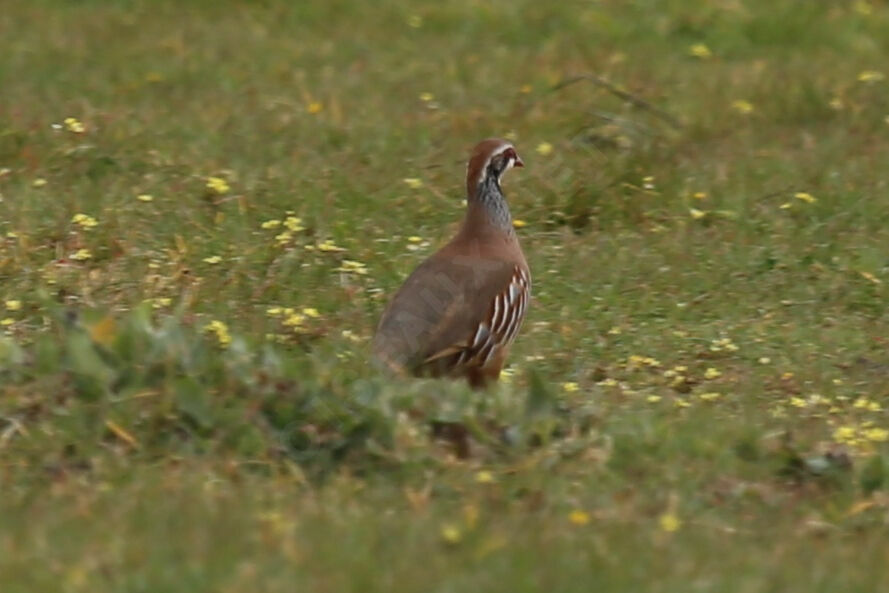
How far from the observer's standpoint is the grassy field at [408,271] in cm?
529

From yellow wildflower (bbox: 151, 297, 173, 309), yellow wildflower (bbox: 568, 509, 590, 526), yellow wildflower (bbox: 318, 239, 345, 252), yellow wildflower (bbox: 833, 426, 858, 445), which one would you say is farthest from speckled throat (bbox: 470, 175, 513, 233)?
yellow wildflower (bbox: 568, 509, 590, 526)

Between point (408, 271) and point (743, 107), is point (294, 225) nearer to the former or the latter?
point (408, 271)

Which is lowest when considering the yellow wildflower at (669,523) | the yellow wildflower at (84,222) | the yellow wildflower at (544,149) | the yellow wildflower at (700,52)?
the yellow wildflower at (700,52)

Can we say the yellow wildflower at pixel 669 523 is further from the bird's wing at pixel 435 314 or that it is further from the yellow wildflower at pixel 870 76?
the yellow wildflower at pixel 870 76

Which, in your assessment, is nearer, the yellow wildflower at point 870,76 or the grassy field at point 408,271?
the grassy field at point 408,271

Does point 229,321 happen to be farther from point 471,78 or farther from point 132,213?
point 471,78

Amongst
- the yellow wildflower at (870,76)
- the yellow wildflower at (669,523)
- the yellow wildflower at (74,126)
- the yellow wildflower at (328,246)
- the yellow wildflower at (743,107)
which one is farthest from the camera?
the yellow wildflower at (870,76)

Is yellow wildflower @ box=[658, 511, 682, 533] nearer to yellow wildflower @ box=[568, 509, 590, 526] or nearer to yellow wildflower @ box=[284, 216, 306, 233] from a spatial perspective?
yellow wildflower @ box=[568, 509, 590, 526]

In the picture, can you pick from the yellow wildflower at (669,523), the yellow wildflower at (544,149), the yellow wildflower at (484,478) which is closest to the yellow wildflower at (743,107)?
the yellow wildflower at (544,149)

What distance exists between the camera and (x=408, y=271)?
9000mm

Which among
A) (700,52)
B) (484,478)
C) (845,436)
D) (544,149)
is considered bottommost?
(700,52)

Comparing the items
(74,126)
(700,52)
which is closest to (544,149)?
(74,126)

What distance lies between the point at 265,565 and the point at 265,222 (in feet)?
15.5

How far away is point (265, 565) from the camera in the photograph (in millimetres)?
4953
